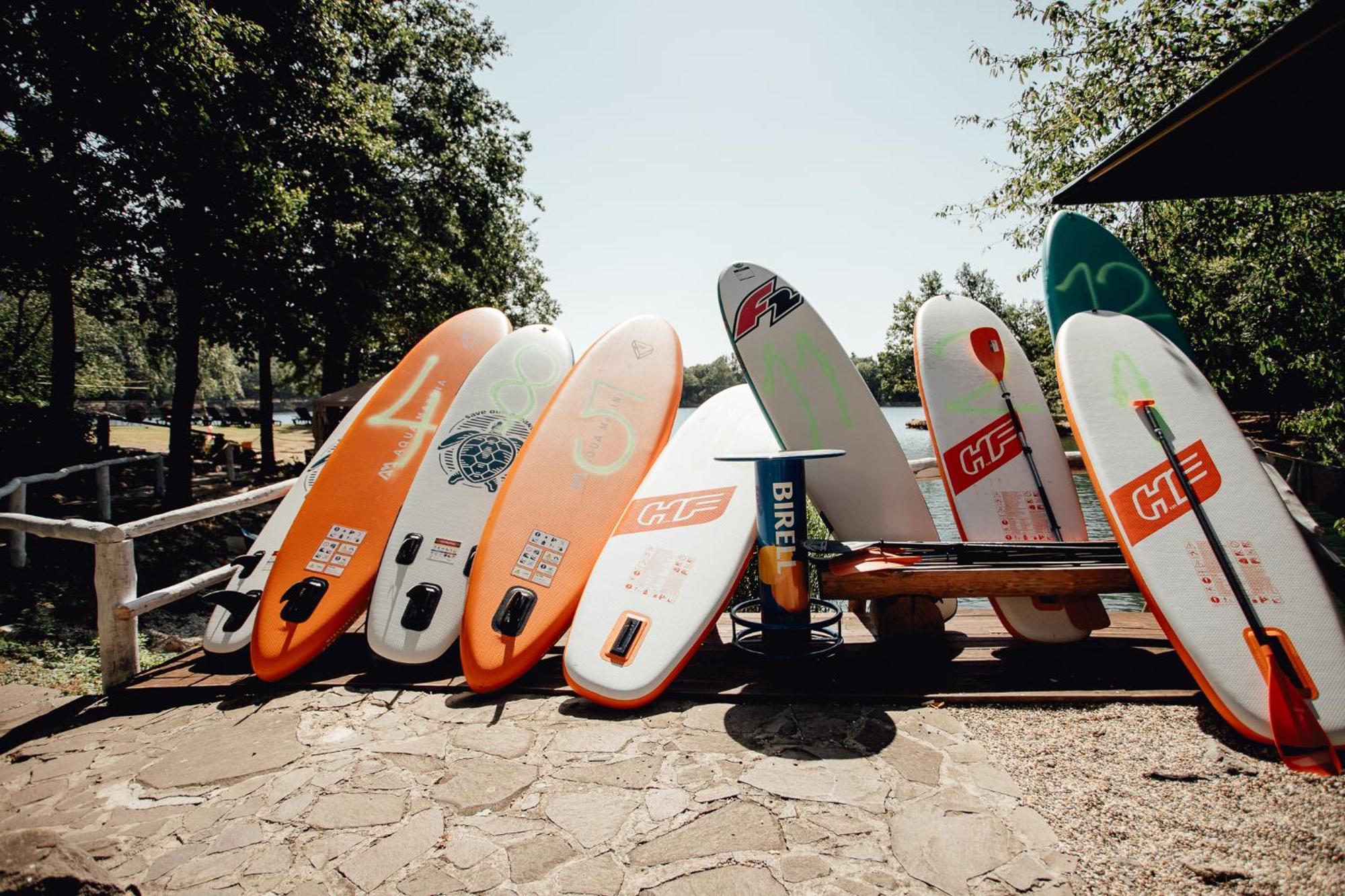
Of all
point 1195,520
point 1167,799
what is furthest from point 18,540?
point 1195,520

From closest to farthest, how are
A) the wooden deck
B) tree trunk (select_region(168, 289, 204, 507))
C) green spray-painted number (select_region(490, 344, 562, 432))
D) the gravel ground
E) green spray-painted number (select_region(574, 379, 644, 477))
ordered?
the gravel ground
the wooden deck
green spray-painted number (select_region(574, 379, 644, 477))
green spray-painted number (select_region(490, 344, 562, 432))
tree trunk (select_region(168, 289, 204, 507))

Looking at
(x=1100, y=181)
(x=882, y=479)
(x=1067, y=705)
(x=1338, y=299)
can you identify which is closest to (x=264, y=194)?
(x=882, y=479)

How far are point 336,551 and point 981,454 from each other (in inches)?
147

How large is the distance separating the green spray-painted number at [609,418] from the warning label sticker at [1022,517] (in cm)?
216

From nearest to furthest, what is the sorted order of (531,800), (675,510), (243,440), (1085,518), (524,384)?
(531,800) → (675,510) → (524,384) → (1085,518) → (243,440)

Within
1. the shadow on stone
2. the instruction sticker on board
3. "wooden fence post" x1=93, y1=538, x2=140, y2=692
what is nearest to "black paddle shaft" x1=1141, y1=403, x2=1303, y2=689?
the shadow on stone

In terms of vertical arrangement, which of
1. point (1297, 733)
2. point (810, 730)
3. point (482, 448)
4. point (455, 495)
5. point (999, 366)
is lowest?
point (810, 730)

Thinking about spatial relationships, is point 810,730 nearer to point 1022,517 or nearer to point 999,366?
point 1022,517

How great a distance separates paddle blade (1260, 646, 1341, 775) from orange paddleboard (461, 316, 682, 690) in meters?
2.78

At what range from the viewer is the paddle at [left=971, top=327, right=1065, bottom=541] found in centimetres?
379

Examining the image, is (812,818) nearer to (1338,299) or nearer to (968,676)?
(968,676)

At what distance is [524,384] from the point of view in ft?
15.1

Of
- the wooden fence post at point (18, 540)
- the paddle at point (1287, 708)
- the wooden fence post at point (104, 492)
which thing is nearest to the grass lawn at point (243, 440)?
the wooden fence post at point (104, 492)

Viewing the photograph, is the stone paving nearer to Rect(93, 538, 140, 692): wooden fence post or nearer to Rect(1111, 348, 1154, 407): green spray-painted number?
Rect(93, 538, 140, 692): wooden fence post
